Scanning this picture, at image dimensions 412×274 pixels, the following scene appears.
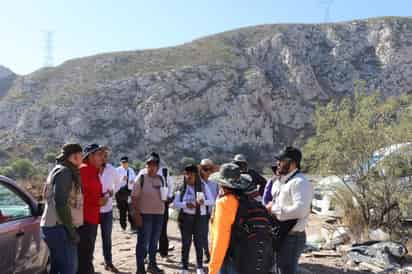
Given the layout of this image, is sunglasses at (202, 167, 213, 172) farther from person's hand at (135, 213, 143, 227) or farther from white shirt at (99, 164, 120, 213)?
white shirt at (99, 164, 120, 213)

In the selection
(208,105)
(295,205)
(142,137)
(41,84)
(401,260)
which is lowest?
(401,260)

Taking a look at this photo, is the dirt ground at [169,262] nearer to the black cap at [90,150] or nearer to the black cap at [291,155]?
the black cap at [90,150]

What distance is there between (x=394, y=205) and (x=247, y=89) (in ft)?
113

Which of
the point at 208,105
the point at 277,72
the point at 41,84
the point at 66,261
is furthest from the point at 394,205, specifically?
the point at 41,84

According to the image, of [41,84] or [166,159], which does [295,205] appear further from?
[41,84]

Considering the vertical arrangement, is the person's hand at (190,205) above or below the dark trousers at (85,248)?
above

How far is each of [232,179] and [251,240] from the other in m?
0.46

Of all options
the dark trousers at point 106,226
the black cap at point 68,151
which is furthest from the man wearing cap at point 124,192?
the black cap at point 68,151

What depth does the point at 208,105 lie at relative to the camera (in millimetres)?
40656

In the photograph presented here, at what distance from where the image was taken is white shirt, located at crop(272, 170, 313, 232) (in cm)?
388

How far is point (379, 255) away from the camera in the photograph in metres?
6.93

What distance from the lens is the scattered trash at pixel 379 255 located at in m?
6.75

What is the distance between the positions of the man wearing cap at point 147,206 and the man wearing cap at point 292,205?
1.94 metres

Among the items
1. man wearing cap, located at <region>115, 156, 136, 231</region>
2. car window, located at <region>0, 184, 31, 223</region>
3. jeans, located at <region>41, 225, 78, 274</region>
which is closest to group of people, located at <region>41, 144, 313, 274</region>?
jeans, located at <region>41, 225, 78, 274</region>
